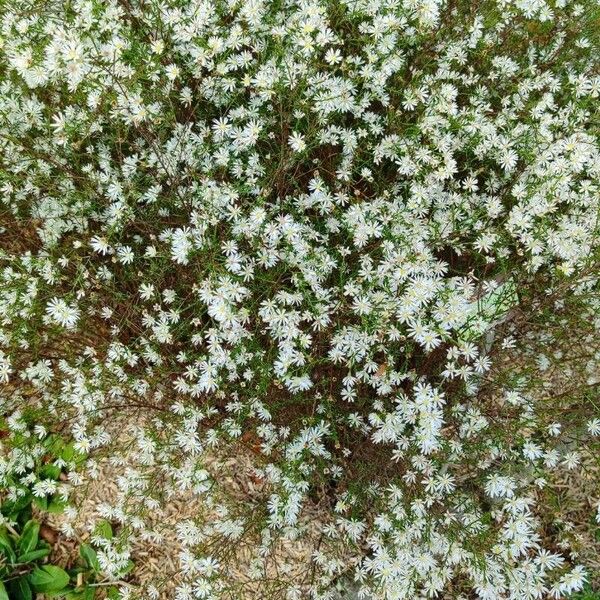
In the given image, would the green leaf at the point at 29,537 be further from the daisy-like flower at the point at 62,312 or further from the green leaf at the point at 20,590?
the daisy-like flower at the point at 62,312

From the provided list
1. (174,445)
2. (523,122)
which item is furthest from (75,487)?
(523,122)

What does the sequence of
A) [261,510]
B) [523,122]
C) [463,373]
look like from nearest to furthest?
[463,373] → [261,510] → [523,122]

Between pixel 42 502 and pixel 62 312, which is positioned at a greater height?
pixel 62 312

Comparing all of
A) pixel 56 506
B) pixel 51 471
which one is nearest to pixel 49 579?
pixel 56 506

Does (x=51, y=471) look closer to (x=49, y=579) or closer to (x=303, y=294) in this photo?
(x=49, y=579)

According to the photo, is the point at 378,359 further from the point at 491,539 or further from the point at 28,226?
the point at 28,226

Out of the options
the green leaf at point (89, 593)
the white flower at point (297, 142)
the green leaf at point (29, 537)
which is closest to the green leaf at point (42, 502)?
the green leaf at point (29, 537)
